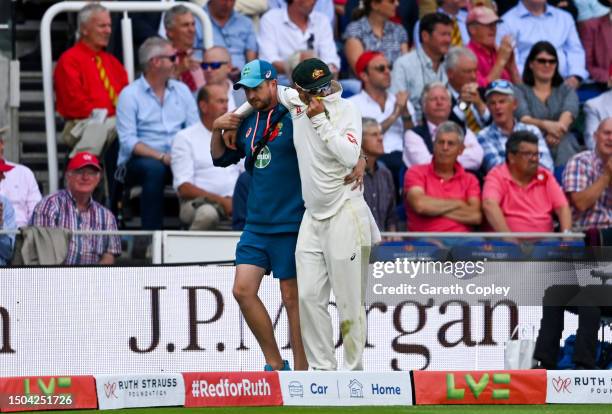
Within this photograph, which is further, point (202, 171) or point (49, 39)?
point (49, 39)

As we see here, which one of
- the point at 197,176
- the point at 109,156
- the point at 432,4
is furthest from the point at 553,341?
the point at 432,4

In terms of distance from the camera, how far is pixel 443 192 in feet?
45.1

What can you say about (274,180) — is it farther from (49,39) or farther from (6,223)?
(49,39)

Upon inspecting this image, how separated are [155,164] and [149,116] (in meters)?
0.56

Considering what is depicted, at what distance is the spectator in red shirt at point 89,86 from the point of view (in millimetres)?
14320

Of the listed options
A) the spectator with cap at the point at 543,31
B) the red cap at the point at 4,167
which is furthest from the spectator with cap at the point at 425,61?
the red cap at the point at 4,167

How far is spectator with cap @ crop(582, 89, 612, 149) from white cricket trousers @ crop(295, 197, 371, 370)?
19.4 ft

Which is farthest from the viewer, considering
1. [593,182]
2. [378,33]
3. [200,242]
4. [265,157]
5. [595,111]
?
[378,33]

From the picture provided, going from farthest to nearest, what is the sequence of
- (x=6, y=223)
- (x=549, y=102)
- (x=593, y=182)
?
(x=549, y=102) → (x=593, y=182) → (x=6, y=223)

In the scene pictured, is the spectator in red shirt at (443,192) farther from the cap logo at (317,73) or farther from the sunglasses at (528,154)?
the cap logo at (317,73)

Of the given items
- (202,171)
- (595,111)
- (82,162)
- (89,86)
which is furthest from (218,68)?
(595,111)

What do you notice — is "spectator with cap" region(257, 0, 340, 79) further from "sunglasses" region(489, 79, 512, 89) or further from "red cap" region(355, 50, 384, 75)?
"sunglasses" region(489, 79, 512, 89)

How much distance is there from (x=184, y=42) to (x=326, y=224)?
5.21 metres

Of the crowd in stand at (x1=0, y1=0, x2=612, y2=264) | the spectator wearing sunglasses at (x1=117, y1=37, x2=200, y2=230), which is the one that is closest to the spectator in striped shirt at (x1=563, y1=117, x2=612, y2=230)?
the crowd in stand at (x1=0, y1=0, x2=612, y2=264)
